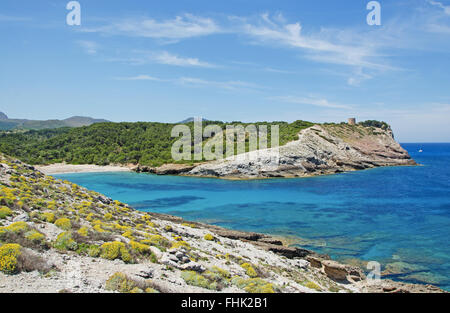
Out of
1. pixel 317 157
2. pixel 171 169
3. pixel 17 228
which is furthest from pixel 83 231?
pixel 317 157

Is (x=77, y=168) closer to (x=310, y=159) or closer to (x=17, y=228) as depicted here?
(x=310, y=159)

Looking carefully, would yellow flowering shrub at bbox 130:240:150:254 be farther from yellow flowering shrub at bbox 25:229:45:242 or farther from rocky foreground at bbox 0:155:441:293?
yellow flowering shrub at bbox 25:229:45:242

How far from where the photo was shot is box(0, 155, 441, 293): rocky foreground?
6965mm

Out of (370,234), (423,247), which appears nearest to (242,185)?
(370,234)

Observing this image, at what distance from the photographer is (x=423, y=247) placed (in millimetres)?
19109

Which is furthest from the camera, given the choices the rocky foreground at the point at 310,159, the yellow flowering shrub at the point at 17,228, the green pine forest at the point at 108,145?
the green pine forest at the point at 108,145

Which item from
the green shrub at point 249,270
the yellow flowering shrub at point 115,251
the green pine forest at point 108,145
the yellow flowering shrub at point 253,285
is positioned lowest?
the green shrub at point 249,270

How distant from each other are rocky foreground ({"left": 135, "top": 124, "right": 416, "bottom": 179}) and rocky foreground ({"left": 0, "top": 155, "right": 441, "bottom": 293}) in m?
41.5

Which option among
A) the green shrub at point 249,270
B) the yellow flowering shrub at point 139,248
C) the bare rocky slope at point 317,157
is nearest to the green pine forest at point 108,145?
the bare rocky slope at point 317,157

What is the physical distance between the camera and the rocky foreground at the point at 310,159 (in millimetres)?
57438

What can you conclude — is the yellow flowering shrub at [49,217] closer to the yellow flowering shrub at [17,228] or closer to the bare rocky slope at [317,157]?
the yellow flowering shrub at [17,228]

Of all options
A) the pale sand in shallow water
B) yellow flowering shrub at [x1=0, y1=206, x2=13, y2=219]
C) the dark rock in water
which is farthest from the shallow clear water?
yellow flowering shrub at [x1=0, y1=206, x2=13, y2=219]

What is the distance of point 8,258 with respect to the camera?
6.68 metres

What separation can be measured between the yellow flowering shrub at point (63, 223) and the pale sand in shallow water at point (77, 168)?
57570 millimetres
